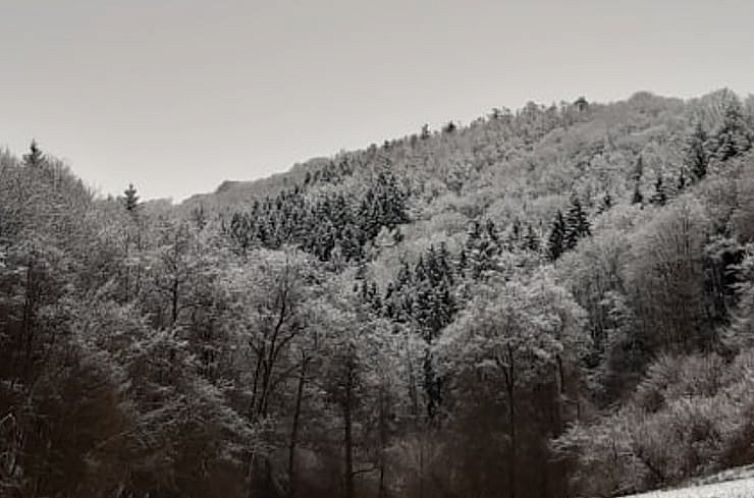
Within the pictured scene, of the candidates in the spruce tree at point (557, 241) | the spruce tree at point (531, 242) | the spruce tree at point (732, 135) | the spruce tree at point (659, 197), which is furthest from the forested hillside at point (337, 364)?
the spruce tree at point (531, 242)

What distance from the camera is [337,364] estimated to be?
6250 cm

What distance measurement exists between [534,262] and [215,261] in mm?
64491

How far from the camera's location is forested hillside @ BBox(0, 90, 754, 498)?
3281cm

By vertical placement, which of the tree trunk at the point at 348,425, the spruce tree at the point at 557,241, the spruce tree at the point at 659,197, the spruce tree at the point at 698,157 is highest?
the spruce tree at the point at 698,157

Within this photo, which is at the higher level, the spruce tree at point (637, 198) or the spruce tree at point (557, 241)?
the spruce tree at point (637, 198)

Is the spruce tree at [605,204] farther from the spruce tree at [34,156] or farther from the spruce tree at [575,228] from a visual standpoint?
the spruce tree at [34,156]

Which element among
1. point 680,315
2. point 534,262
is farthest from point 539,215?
point 680,315

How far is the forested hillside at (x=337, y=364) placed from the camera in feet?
108

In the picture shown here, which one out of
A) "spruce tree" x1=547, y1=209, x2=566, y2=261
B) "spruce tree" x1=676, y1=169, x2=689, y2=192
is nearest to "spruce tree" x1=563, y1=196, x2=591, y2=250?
"spruce tree" x1=547, y1=209, x2=566, y2=261

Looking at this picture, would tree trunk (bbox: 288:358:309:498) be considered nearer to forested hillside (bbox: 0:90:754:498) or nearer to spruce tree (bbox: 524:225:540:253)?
forested hillside (bbox: 0:90:754:498)

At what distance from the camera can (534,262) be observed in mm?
108562

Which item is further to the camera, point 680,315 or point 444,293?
point 444,293

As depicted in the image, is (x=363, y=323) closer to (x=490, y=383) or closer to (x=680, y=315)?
(x=490, y=383)

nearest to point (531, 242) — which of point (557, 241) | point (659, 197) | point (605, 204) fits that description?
point (557, 241)
